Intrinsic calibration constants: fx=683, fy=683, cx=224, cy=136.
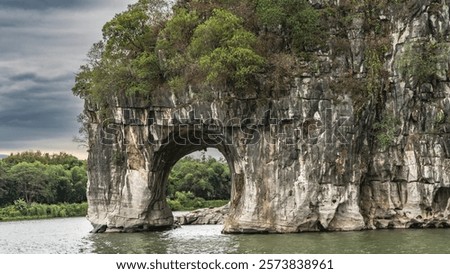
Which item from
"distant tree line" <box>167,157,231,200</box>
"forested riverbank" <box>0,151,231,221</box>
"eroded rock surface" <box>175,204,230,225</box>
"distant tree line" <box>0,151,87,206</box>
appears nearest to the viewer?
"eroded rock surface" <box>175,204,230,225</box>

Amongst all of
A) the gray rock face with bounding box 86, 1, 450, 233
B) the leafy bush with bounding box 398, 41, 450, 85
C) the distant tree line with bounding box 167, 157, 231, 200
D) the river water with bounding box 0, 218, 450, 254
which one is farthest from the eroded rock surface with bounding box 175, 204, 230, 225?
the distant tree line with bounding box 167, 157, 231, 200

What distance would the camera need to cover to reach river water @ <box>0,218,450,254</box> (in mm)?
22578

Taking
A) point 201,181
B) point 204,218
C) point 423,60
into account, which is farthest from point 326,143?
point 201,181

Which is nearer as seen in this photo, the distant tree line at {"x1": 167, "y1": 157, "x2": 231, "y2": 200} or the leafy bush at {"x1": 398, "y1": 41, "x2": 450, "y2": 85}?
the leafy bush at {"x1": 398, "y1": 41, "x2": 450, "y2": 85}

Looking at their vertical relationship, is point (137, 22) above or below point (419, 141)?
above

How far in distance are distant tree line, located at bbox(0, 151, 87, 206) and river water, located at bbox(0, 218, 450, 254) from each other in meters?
34.9

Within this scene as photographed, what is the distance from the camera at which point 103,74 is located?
106ft

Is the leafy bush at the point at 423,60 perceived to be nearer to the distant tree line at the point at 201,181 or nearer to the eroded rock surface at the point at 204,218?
the eroded rock surface at the point at 204,218

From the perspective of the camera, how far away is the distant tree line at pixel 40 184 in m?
65.0

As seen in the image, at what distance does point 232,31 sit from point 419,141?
31.7 ft

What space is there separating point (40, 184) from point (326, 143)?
42789mm

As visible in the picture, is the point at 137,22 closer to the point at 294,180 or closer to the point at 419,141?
the point at 294,180

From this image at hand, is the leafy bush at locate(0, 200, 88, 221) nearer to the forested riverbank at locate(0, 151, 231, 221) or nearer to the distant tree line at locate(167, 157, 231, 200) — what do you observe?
the forested riverbank at locate(0, 151, 231, 221)
